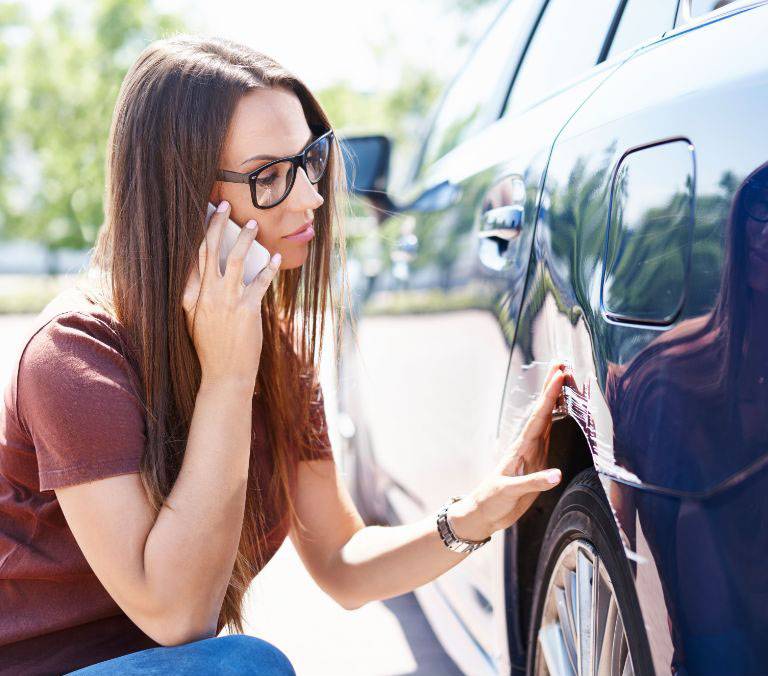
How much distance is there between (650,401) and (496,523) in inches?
24.2

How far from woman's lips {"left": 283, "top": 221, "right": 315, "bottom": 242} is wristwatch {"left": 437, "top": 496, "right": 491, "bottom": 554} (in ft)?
1.83

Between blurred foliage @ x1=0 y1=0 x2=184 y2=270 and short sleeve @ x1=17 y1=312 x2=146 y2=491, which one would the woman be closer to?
short sleeve @ x1=17 y1=312 x2=146 y2=491

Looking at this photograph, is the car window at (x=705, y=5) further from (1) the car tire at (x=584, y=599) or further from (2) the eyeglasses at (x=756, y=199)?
(1) the car tire at (x=584, y=599)

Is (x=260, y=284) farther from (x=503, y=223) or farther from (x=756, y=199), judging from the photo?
(x=756, y=199)

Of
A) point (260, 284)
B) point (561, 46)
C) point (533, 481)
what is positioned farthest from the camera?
point (561, 46)

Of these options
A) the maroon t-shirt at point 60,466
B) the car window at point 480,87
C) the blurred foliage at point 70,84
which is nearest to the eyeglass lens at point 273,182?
the maroon t-shirt at point 60,466

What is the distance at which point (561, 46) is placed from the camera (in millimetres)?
2145

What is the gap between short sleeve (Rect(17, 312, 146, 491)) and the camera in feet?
4.79

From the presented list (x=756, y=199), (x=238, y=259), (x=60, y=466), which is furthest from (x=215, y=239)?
(x=756, y=199)

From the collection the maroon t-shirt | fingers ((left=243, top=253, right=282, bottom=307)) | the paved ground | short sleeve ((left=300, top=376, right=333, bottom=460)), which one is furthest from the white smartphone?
the paved ground

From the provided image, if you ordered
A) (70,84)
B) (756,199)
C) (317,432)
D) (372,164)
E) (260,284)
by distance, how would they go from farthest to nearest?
(70,84) → (372,164) → (317,432) → (260,284) → (756,199)

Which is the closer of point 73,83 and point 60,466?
point 60,466

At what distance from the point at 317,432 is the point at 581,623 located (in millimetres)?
724

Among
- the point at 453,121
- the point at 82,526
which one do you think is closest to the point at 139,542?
the point at 82,526
